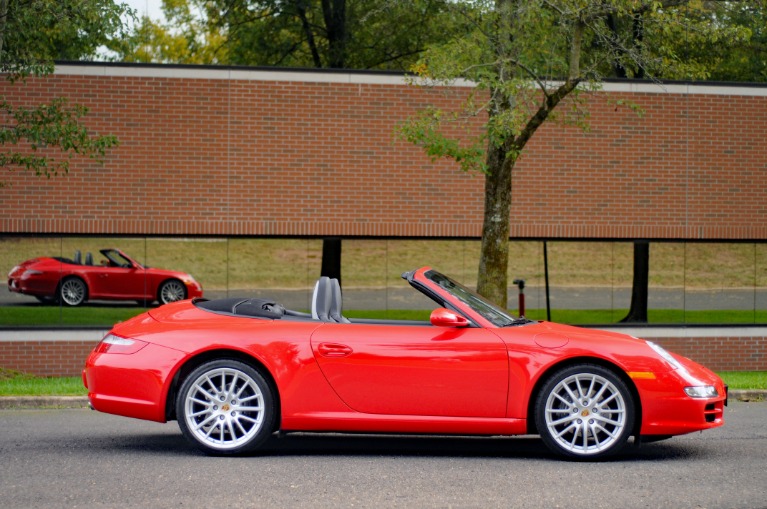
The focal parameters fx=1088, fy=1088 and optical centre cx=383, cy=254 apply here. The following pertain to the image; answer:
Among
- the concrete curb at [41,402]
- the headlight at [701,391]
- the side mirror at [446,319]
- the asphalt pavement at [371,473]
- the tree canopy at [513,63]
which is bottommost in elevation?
the concrete curb at [41,402]

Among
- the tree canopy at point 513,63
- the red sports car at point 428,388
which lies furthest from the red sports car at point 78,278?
the red sports car at point 428,388

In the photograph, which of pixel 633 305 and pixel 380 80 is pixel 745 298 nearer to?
pixel 633 305

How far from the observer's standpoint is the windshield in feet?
25.3

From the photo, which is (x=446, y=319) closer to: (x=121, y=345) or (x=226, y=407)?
(x=226, y=407)

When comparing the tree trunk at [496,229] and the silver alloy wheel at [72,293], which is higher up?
the tree trunk at [496,229]

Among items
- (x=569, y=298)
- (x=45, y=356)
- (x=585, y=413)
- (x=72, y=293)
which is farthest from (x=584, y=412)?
(x=45, y=356)

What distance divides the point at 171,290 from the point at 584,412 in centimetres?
1091

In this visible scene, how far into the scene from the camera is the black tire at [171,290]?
674 inches

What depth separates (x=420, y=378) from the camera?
7324mm

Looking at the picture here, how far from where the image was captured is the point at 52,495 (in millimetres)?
6176

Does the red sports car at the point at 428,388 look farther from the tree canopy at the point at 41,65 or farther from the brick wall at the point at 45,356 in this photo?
the brick wall at the point at 45,356

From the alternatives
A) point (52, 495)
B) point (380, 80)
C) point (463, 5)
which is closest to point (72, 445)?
point (52, 495)

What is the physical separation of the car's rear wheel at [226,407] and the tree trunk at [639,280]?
1170 centimetres

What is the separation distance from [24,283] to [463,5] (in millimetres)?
7925
